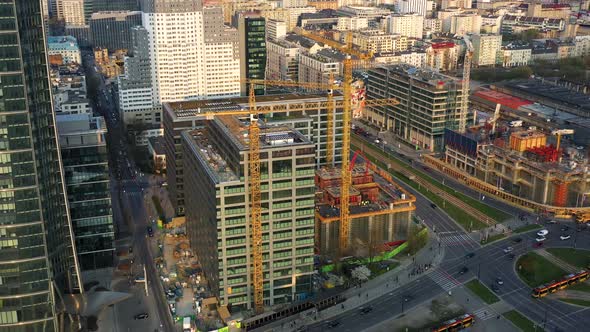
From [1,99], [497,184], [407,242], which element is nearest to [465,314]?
[407,242]

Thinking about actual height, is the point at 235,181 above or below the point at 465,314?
above

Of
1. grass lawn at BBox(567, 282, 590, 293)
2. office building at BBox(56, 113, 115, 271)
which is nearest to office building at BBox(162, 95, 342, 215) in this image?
office building at BBox(56, 113, 115, 271)

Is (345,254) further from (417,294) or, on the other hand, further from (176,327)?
(176,327)

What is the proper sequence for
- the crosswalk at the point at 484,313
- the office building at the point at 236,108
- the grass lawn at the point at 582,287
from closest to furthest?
the crosswalk at the point at 484,313
the grass lawn at the point at 582,287
the office building at the point at 236,108

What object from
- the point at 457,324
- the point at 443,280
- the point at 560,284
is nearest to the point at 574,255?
the point at 560,284

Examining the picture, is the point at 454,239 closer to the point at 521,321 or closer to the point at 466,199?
the point at 466,199

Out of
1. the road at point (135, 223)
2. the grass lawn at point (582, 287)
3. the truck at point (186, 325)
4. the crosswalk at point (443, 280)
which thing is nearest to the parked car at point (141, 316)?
the road at point (135, 223)

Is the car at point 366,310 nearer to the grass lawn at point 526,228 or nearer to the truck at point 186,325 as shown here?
the truck at point 186,325
